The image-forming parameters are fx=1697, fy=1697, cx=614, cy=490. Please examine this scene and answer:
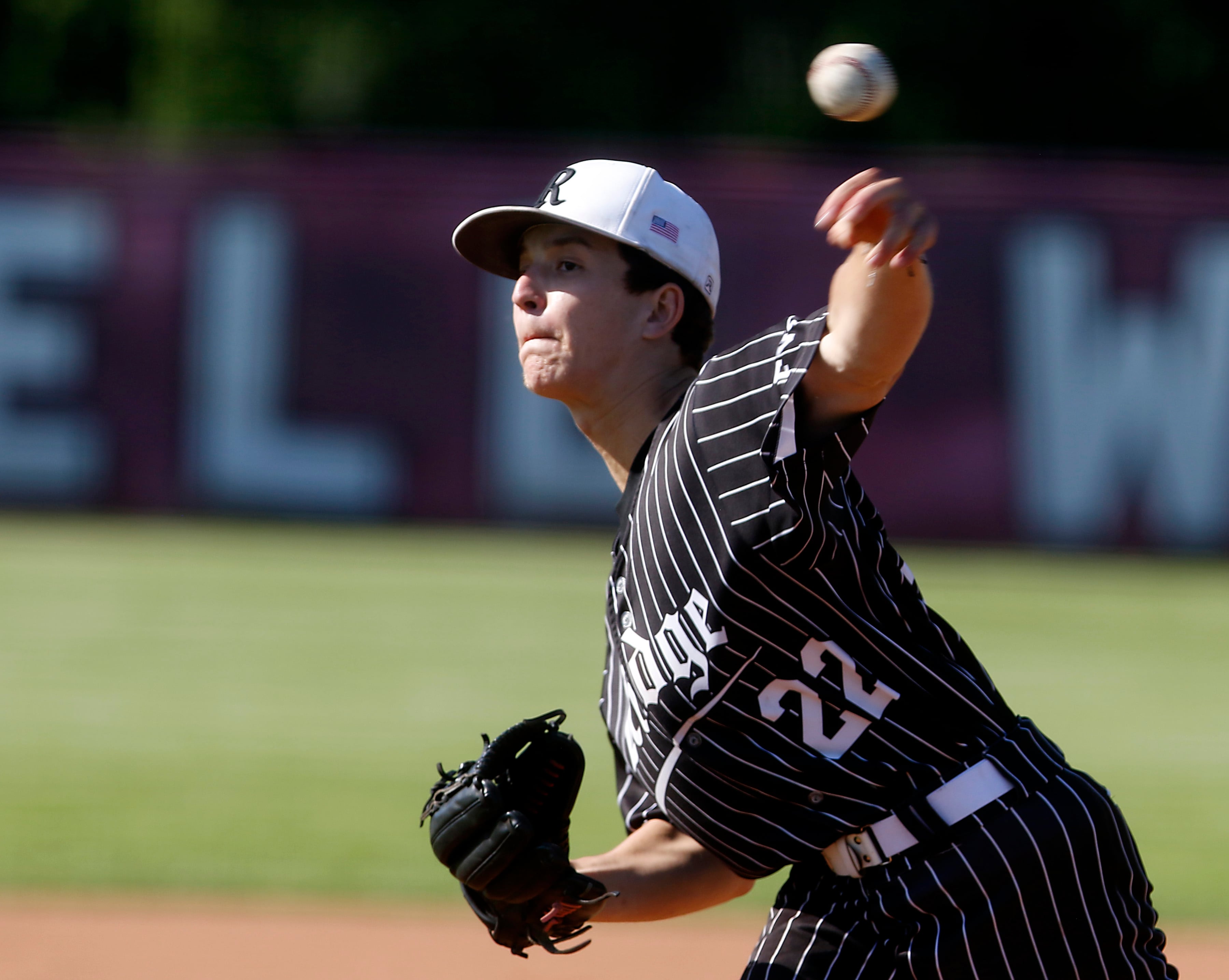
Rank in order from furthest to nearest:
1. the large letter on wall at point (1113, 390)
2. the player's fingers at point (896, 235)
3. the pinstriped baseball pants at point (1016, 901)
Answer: the large letter on wall at point (1113, 390), the pinstriped baseball pants at point (1016, 901), the player's fingers at point (896, 235)

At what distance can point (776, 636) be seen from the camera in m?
2.70

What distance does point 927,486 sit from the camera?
604 inches

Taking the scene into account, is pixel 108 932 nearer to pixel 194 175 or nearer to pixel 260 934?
pixel 260 934

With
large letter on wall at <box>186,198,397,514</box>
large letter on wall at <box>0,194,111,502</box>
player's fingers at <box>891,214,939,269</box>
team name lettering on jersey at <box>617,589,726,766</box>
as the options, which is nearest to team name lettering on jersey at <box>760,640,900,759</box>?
team name lettering on jersey at <box>617,589,726,766</box>

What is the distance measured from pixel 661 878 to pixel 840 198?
54.4 inches

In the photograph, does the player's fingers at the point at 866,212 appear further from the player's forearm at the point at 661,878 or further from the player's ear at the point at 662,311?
the player's forearm at the point at 661,878

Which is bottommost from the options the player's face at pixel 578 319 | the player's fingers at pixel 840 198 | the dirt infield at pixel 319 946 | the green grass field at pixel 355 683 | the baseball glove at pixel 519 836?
the green grass field at pixel 355 683

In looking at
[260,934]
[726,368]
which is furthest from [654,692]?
→ [260,934]

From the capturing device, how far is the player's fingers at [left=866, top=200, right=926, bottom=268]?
236 cm

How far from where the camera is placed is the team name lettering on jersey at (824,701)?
8.95ft

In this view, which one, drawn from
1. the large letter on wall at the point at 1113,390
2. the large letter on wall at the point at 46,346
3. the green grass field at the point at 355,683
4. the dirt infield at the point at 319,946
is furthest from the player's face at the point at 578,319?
the large letter on wall at the point at 46,346

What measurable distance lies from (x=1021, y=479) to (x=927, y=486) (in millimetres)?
825

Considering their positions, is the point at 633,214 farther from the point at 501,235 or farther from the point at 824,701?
the point at 824,701

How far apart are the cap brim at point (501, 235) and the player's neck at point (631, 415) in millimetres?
271
